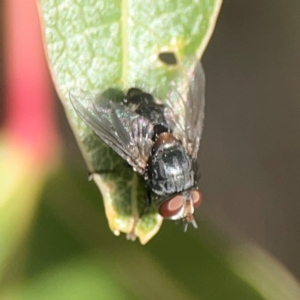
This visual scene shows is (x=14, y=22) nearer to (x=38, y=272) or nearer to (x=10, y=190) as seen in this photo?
(x=10, y=190)

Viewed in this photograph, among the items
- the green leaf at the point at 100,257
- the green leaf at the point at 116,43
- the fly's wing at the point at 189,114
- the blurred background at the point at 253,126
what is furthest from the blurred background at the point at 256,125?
the green leaf at the point at 116,43

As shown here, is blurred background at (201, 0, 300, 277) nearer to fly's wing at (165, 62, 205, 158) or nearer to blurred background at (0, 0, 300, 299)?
blurred background at (0, 0, 300, 299)

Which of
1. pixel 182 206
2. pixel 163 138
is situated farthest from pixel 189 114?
pixel 182 206

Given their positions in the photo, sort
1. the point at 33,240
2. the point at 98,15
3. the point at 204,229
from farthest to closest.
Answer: the point at 33,240, the point at 204,229, the point at 98,15

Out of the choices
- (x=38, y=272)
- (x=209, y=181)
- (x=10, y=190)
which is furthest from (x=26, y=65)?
(x=209, y=181)

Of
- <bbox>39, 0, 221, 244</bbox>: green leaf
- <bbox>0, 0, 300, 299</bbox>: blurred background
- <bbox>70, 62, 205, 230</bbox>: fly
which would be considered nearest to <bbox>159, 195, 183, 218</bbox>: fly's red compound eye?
<bbox>70, 62, 205, 230</bbox>: fly

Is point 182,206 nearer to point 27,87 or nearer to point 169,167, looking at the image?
point 169,167

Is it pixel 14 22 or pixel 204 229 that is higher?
pixel 14 22
